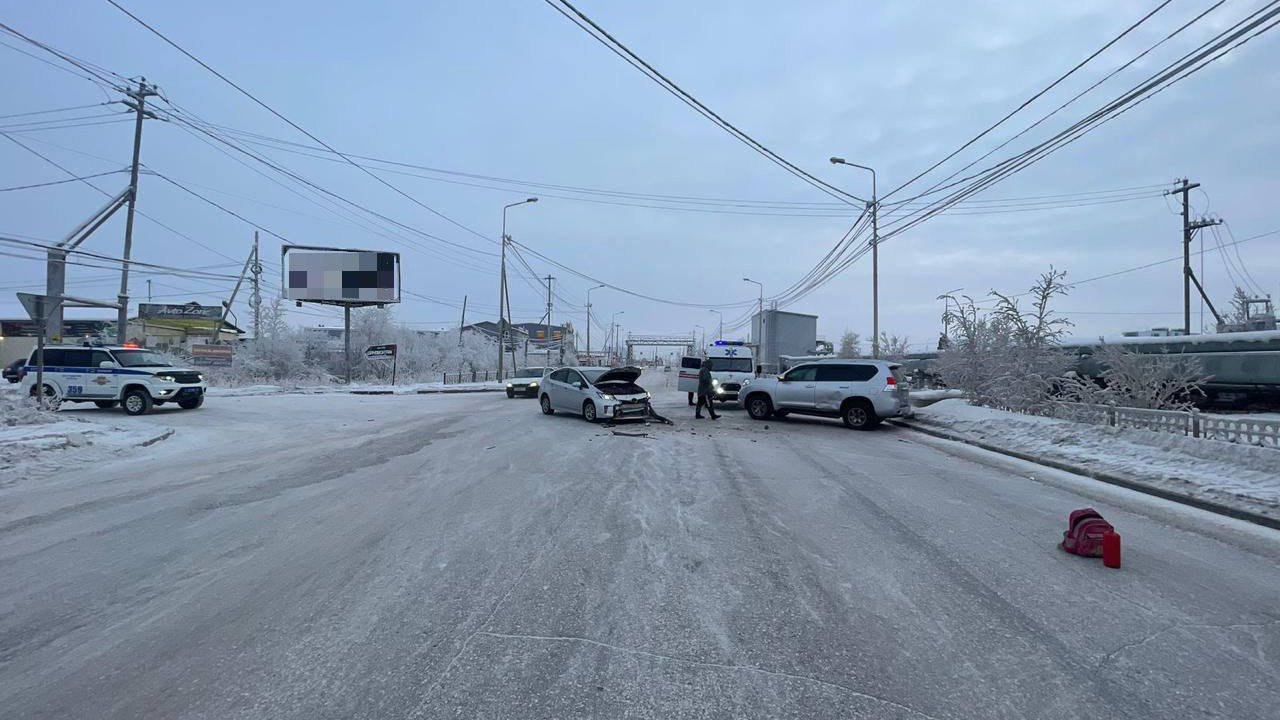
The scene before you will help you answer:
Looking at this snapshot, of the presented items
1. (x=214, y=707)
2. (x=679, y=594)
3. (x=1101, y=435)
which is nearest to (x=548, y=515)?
(x=679, y=594)

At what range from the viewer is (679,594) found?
4.44 m

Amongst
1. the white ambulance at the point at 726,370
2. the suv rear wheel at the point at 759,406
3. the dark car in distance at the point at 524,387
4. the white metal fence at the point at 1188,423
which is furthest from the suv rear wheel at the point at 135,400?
the white metal fence at the point at 1188,423

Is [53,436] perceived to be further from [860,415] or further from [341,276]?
[341,276]

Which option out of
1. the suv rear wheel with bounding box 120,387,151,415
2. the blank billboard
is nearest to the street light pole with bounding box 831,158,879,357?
the suv rear wheel with bounding box 120,387,151,415

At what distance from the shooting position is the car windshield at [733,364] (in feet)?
74.2

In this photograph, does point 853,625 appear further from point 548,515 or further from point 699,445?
point 699,445

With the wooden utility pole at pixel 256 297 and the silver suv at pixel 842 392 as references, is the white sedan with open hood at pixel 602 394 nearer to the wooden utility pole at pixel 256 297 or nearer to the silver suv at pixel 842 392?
the silver suv at pixel 842 392

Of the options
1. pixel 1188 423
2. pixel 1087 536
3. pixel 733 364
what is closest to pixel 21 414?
pixel 1087 536

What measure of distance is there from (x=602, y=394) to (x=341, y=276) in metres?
32.9

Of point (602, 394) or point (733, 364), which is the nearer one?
point (602, 394)

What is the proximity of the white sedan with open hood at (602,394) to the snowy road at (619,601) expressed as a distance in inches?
294

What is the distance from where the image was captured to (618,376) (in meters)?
16.7

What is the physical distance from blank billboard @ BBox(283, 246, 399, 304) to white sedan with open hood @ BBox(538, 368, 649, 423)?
97.8ft

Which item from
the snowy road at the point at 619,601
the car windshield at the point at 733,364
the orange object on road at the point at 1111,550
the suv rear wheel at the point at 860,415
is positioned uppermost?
the car windshield at the point at 733,364
